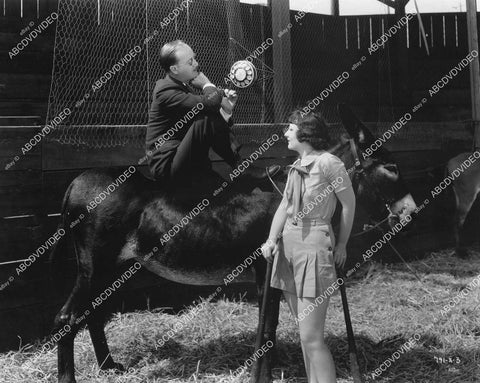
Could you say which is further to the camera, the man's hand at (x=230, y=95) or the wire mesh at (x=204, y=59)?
the wire mesh at (x=204, y=59)

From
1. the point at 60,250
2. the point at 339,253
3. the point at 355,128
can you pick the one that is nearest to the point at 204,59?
the point at 355,128

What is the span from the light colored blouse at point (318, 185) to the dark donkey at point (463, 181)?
5.79 metres

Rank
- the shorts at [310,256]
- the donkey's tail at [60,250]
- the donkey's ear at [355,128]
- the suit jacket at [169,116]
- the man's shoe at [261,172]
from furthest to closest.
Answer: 1. the donkey's ear at [355,128]
2. the donkey's tail at [60,250]
3. the man's shoe at [261,172]
4. the suit jacket at [169,116]
5. the shorts at [310,256]

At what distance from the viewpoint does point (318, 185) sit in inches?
126

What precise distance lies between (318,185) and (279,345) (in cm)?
185

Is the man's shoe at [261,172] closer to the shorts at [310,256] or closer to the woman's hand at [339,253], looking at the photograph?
the shorts at [310,256]

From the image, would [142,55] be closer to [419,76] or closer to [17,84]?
[17,84]

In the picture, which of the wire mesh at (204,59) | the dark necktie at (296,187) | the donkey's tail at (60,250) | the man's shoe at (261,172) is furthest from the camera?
the wire mesh at (204,59)

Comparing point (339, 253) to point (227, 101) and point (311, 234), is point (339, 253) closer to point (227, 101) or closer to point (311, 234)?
point (311, 234)

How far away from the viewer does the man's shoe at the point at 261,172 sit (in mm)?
4070

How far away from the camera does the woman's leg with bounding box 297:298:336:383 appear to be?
123 inches

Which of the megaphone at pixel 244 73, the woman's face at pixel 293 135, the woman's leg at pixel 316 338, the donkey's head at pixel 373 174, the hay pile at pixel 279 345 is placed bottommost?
the hay pile at pixel 279 345

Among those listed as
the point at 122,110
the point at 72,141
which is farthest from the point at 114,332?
the point at 122,110

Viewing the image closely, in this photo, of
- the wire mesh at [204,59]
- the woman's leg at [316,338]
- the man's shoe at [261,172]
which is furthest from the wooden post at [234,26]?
the woman's leg at [316,338]
